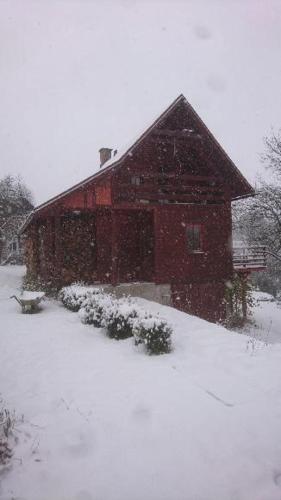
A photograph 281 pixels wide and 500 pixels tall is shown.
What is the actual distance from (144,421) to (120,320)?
3.53 metres

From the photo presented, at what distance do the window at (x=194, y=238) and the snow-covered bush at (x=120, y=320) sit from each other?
7320mm

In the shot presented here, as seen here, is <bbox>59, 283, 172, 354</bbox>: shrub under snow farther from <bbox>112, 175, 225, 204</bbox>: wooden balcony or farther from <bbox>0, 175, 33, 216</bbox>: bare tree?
<bbox>0, 175, 33, 216</bbox>: bare tree

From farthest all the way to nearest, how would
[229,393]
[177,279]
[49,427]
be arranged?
[177,279], [229,393], [49,427]

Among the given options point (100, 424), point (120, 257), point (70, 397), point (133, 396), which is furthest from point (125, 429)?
point (120, 257)

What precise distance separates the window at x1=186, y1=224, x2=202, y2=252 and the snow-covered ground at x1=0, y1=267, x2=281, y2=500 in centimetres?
769

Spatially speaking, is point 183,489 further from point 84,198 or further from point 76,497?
point 84,198

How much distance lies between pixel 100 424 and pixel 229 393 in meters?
1.86

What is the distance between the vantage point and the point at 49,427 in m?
4.24

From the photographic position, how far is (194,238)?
586 inches

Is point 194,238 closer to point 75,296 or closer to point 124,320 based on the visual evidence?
point 75,296

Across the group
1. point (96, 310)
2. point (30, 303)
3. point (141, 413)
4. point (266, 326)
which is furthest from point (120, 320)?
point (266, 326)

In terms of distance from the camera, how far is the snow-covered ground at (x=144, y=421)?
10.8 feet

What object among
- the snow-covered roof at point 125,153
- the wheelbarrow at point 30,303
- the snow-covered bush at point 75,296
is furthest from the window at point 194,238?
the wheelbarrow at point 30,303

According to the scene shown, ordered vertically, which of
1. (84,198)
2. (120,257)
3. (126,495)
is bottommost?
(126,495)
